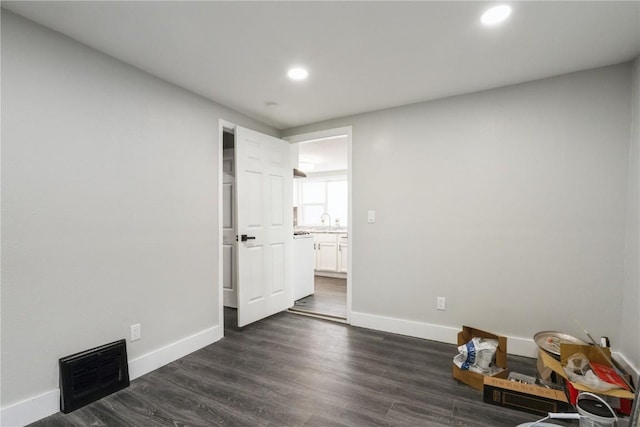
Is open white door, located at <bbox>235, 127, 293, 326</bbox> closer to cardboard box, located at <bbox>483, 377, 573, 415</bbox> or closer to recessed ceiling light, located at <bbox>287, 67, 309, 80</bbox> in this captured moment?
recessed ceiling light, located at <bbox>287, 67, 309, 80</bbox>

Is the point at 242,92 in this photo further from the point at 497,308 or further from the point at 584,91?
the point at 497,308

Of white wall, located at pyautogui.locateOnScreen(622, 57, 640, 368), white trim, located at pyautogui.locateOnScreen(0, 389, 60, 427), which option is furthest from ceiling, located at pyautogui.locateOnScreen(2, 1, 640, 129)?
white trim, located at pyautogui.locateOnScreen(0, 389, 60, 427)

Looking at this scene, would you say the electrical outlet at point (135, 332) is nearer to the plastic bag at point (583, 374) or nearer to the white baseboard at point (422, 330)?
the white baseboard at point (422, 330)

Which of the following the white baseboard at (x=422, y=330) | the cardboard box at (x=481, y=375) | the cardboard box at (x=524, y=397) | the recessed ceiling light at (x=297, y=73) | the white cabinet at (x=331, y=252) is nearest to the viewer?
the cardboard box at (x=524, y=397)

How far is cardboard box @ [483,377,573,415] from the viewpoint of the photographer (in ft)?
5.74

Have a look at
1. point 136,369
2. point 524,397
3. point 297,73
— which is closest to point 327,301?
point 136,369

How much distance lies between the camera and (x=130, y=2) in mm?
1572

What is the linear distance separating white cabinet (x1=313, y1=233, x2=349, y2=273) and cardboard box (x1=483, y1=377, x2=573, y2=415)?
4007mm

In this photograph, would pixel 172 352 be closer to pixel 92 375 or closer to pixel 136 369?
pixel 136 369

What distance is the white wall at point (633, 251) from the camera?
2.06 meters

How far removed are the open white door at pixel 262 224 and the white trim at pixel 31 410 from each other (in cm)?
154

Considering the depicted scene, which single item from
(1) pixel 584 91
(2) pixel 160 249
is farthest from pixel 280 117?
(1) pixel 584 91

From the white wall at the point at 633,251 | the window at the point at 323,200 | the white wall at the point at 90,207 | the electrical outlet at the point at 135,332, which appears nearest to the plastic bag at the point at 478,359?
the white wall at the point at 633,251

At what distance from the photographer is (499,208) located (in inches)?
104
